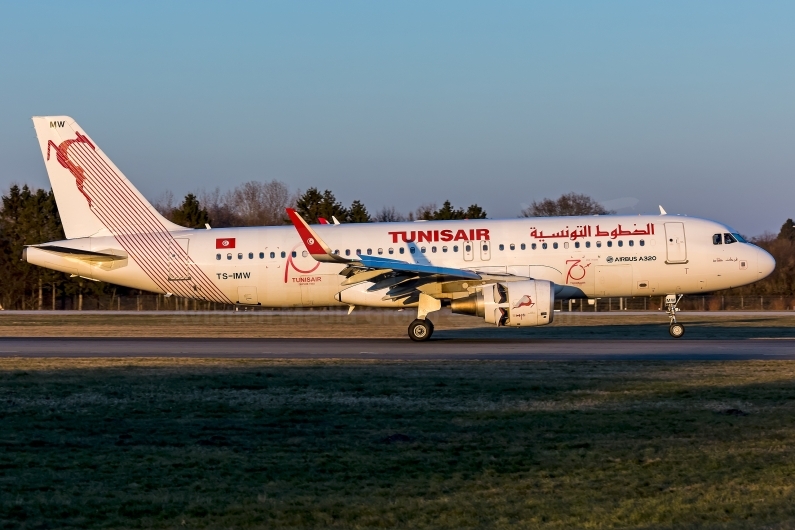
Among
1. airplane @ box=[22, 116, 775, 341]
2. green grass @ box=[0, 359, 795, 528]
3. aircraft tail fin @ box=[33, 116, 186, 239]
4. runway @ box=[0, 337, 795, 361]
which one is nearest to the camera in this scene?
green grass @ box=[0, 359, 795, 528]

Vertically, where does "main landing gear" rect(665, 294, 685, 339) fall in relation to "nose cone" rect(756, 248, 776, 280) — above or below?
below

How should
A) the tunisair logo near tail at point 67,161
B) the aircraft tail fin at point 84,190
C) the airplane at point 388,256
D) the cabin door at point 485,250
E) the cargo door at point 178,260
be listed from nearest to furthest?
1. the airplane at point 388,256
2. the cabin door at point 485,250
3. the cargo door at point 178,260
4. the aircraft tail fin at point 84,190
5. the tunisair logo near tail at point 67,161

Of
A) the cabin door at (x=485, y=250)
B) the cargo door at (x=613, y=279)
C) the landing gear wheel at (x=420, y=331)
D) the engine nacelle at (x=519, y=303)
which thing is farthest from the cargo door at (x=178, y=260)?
the cargo door at (x=613, y=279)

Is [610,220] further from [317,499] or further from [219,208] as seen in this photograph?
[219,208]

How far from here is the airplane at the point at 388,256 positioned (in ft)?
94.1

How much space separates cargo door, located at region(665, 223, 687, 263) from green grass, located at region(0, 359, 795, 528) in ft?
35.8

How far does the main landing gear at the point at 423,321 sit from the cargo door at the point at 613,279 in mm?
5230

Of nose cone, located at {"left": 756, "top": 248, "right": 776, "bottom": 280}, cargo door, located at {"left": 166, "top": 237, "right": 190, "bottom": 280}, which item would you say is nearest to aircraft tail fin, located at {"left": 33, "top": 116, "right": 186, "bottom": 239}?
cargo door, located at {"left": 166, "top": 237, "right": 190, "bottom": 280}

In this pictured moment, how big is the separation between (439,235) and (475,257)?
4.69 feet

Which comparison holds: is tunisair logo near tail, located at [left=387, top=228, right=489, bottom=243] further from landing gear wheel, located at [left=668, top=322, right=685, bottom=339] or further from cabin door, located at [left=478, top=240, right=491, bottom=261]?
landing gear wheel, located at [left=668, top=322, right=685, bottom=339]

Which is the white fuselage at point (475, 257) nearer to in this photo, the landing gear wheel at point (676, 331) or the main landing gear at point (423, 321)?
the main landing gear at point (423, 321)

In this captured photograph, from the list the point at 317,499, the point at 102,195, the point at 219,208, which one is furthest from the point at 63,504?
the point at 219,208

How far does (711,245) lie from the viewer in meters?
29.8

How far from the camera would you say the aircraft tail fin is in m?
31.7
